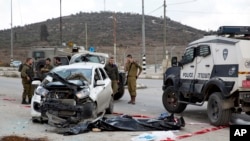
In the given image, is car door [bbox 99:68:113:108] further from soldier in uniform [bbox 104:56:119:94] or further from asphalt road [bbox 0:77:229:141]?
soldier in uniform [bbox 104:56:119:94]

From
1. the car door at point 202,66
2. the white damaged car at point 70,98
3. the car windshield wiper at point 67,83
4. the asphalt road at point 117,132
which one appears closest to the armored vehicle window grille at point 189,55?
the car door at point 202,66

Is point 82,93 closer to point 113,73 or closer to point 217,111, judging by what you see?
point 217,111

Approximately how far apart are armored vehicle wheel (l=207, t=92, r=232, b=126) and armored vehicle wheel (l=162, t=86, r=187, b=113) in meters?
2.14

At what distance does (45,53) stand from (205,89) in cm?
1390

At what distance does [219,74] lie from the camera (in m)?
11.0

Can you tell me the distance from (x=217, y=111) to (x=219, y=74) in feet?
3.02

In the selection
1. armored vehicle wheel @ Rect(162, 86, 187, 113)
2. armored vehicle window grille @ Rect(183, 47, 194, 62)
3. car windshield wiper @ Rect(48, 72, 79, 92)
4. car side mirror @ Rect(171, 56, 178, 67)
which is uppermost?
armored vehicle window grille @ Rect(183, 47, 194, 62)

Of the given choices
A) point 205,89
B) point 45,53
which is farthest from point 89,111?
point 45,53

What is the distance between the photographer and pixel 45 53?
932 inches

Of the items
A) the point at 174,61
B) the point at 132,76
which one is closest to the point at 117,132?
the point at 174,61

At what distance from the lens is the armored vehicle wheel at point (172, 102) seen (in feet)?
43.8

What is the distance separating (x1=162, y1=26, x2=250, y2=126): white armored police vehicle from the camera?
10.2 m

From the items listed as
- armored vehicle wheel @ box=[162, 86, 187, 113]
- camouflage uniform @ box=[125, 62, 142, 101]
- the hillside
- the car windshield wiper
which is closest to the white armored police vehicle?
armored vehicle wheel @ box=[162, 86, 187, 113]

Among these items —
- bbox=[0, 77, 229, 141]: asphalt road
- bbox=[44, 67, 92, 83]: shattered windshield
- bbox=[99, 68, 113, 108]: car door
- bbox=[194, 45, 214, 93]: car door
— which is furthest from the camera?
bbox=[99, 68, 113, 108]: car door
